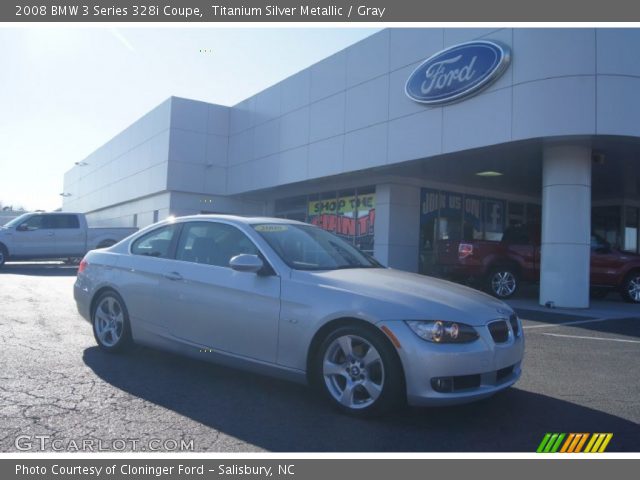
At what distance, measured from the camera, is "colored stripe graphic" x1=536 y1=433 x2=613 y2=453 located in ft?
11.9

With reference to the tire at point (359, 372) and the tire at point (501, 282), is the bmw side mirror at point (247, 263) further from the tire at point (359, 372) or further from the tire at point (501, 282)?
the tire at point (501, 282)

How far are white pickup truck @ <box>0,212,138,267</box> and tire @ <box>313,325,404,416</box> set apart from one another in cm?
1796

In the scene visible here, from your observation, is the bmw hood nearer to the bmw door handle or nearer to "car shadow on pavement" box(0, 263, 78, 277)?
the bmw door handle

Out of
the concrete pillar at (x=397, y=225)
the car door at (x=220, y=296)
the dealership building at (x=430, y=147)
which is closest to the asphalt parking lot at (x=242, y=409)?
the car door at (x=220, y=296)

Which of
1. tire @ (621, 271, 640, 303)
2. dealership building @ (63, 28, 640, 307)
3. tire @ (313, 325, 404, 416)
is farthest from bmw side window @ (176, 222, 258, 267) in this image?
tire @ (621, 271, 640, 303)

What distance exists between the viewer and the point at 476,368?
3.93m

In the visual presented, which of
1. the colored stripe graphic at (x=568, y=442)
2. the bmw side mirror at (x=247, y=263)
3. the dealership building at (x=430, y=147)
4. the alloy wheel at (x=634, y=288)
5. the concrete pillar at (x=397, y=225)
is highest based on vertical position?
the dealership building at (x=430, y=147)

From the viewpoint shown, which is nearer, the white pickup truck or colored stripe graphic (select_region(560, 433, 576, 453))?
colored stripe graphic (select_region(560, 433, 576, 453))

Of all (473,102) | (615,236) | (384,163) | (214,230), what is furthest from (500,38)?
(615,236)

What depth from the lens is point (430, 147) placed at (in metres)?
13.6

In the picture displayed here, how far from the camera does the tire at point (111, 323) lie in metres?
5.77

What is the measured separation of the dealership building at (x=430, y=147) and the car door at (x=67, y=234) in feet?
16.2

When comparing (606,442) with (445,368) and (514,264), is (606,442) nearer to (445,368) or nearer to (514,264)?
(445,368)
